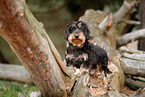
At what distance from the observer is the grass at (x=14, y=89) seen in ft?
9.72

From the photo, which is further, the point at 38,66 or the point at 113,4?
the point at 113,4

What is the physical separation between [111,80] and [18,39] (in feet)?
4.69

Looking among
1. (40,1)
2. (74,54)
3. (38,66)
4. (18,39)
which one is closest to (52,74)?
(38,66)

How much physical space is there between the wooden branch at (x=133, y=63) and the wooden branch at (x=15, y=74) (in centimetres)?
200

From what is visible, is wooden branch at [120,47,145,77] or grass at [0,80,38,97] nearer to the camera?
wooden branch at [120,47,145,77]

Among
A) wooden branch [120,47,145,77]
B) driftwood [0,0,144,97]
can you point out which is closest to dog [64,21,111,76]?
driftwood [0,0,144,97]

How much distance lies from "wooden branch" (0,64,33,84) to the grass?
0.12 m

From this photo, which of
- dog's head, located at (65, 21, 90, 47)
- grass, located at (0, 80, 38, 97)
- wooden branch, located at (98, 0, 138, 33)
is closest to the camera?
dog's head, located at (65, 21, 90, 47)

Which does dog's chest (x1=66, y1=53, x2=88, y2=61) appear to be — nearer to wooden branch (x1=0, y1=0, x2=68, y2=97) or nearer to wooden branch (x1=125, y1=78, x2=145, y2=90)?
wooden branch (x1=0, y1=0, x2=68, y2=97)

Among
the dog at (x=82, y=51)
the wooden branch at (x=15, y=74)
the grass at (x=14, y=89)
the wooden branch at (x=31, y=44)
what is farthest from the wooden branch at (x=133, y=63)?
the wooden branch at (x=15, y=74)

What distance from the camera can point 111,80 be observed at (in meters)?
2.13

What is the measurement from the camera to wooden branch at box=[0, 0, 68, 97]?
3.44ft

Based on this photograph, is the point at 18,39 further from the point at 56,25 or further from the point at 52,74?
the point at 56,25

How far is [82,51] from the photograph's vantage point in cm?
205
